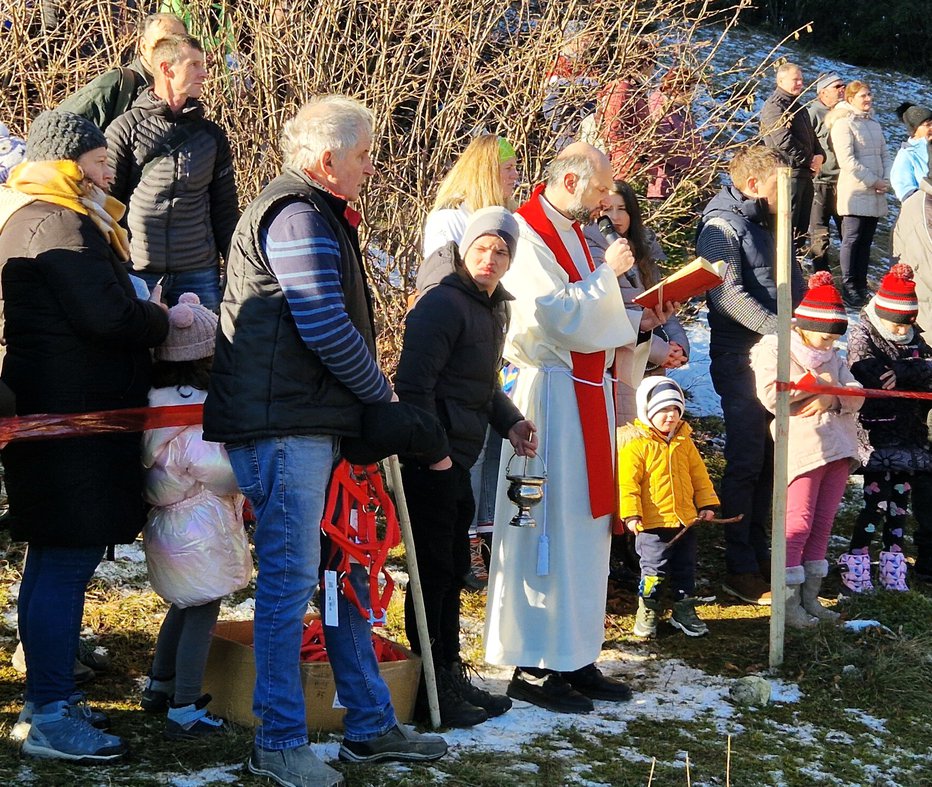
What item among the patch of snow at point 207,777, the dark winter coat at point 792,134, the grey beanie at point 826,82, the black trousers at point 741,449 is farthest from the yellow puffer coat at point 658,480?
the grey beanie at point 826,82

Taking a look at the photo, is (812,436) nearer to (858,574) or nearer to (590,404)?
(858,574)

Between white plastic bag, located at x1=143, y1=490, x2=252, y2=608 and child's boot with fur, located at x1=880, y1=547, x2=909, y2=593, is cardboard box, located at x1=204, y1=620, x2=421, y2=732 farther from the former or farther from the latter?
child's boot with fur, located at x1=880, y1=547, x2=909, y2=593

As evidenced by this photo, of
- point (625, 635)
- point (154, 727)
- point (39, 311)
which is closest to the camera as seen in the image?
point (39, 311)

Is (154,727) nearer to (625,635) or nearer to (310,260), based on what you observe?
(310,260)

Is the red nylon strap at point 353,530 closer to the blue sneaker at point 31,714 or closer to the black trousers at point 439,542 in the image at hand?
the black trousers at point 439,542

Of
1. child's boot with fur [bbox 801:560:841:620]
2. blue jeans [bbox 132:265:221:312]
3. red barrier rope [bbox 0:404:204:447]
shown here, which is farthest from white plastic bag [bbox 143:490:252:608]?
child's boot with fur [bbox 801:560:841:620]

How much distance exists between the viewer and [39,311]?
4.04 metres

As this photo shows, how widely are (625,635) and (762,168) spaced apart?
91.7 inches

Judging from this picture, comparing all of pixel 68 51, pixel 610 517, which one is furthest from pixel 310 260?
pixel 68 51

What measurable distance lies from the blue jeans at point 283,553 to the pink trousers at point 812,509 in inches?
112

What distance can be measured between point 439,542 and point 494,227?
112cm

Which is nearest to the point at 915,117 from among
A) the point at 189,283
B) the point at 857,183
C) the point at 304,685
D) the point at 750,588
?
the point at 857,183

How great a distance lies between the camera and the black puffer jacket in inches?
217

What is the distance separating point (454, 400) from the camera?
460cm
